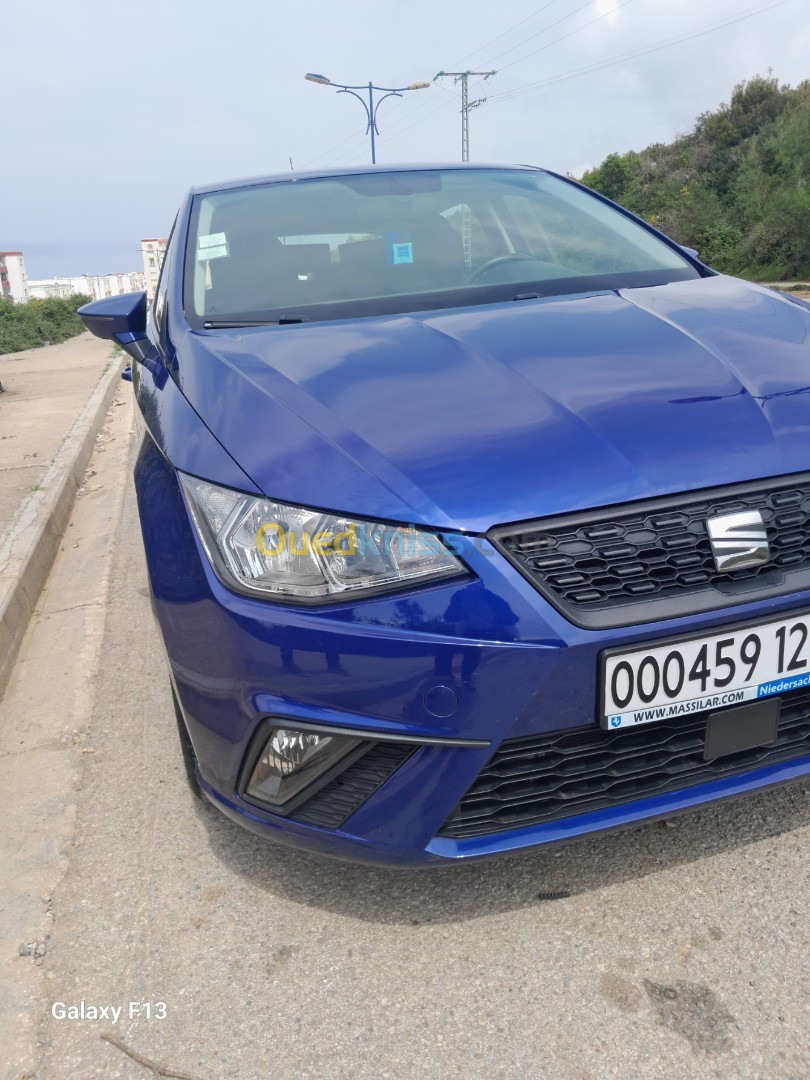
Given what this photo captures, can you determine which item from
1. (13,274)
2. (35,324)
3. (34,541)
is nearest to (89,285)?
(13,274)

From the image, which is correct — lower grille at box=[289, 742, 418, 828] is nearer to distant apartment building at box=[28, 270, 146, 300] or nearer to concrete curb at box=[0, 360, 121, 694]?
concrete curb at box=[0, 360, 121, 694]

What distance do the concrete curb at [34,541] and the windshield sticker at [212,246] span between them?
1.51 m

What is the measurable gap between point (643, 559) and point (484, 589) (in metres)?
0.27

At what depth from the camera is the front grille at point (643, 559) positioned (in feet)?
4.74

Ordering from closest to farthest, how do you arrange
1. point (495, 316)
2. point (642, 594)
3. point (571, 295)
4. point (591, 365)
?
point (642, 594)
point (591, 365)
point (495, 316)
point (571, 295)

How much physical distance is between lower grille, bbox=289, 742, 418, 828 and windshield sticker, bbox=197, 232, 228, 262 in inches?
63.3

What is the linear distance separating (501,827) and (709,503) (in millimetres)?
648

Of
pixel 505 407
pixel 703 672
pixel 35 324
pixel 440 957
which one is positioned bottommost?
pixel 440 957

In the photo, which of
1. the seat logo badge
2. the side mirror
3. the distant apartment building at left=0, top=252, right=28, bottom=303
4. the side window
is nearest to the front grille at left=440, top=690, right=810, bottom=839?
the seat logo badge

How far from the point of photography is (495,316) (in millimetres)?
2162

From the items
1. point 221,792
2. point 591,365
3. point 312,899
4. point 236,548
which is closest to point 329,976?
point 312,899

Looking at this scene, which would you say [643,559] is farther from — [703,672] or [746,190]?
[746,190]

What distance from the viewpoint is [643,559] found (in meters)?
1.47

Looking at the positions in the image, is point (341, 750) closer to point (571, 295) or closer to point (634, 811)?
point (634, 811)
